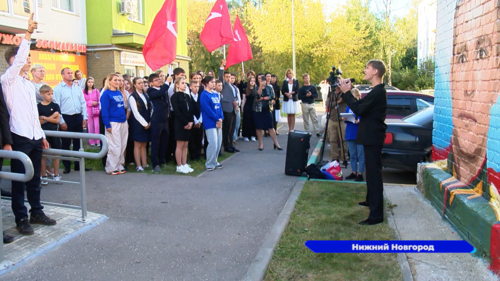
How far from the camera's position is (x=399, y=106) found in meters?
10.2

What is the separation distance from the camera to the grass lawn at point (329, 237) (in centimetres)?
404

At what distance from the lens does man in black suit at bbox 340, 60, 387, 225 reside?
5445mm

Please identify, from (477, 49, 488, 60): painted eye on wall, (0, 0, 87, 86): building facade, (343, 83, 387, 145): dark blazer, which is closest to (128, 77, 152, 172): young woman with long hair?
(343, 83, 387, 145): dark blazer

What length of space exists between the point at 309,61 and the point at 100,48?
68.6ft

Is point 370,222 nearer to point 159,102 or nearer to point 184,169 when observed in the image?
point 184,169

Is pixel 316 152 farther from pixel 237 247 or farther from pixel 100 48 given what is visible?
pixel 100 48

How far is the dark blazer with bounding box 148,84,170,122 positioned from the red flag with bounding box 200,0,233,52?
249 cm

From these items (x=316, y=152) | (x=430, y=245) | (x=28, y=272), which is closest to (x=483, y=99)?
(x=430, y=245)

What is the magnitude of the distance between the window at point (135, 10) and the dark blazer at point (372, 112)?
15.6 metres

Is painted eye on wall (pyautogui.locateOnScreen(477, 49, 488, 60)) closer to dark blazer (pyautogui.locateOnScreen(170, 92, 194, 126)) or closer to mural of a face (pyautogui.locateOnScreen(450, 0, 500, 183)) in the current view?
mural of a face (pyautogui.locateOnScreen(450, 0, 500, 183))

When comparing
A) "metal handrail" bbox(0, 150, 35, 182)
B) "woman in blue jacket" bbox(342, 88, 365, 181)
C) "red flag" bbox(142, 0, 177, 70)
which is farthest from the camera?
"red flag" bbox(142, 0, 177, 70)

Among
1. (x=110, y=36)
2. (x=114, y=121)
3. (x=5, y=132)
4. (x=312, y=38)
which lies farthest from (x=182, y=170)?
(x=312, y=38)

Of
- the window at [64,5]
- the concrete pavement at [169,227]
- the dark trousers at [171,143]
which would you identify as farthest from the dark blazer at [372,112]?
the window at [64,5]
